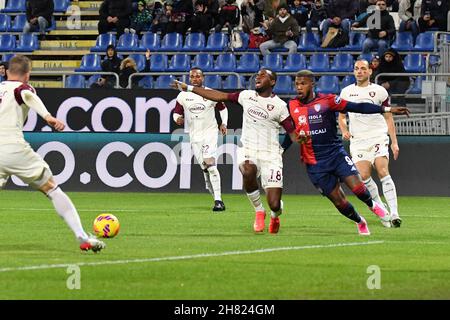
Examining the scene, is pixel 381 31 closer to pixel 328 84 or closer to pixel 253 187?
pixel 328 84

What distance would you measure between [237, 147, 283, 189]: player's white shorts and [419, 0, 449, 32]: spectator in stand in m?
15.1

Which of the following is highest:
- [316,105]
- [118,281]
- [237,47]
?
[237,47]

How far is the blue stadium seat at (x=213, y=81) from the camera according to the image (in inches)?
1134

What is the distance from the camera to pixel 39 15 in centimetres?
→ 3466

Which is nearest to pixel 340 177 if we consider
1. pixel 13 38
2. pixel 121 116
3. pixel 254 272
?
pixel 254 272

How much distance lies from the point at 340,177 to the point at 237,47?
1587cm

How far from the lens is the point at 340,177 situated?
1617cm

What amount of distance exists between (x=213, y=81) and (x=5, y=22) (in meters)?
9.57

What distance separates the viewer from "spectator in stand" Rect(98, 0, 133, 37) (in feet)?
109

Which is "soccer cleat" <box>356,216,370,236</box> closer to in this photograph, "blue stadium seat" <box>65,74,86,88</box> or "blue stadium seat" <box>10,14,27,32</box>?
"blue stadium seat" <box>65,74,86,88</box>

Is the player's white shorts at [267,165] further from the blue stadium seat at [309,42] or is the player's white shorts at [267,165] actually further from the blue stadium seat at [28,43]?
the blue stadium seat at [28,43]

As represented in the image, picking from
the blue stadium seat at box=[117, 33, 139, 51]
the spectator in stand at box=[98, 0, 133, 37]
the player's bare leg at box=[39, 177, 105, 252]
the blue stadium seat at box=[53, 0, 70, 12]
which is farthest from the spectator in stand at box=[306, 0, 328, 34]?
the player's bare leg at box=[39, 177, 105, 252]

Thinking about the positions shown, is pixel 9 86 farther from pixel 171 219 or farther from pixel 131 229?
pixel 171 219

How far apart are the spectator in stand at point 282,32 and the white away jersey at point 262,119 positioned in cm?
1340
